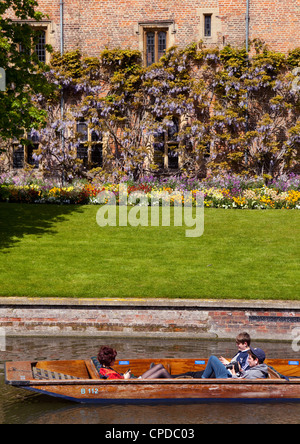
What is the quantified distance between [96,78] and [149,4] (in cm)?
382

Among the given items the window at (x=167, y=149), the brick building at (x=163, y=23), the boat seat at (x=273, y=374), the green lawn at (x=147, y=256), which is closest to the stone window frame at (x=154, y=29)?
the brick building at (x=163, y=23)

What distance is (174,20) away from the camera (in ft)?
86.4

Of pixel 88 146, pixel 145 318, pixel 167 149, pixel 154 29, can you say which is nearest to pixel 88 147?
→ pixel 88 146

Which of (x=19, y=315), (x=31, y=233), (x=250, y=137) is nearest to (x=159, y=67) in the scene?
(x=250, y=137)

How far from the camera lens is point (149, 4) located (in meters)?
26.5

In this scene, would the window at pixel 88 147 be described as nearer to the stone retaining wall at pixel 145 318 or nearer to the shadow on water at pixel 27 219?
the shadow on water at pixel 27 219

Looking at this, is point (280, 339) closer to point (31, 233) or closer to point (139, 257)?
point (139, 257)

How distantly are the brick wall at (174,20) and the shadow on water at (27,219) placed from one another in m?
8.78

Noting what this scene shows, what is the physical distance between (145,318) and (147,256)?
385 centimetres

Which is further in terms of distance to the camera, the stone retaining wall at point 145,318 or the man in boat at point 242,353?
the stone retaining wall at point 145,318

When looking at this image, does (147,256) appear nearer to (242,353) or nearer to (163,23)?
(242,353)

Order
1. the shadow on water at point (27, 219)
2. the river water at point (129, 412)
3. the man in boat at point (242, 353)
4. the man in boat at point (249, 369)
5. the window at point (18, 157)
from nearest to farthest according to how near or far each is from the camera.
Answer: the river water at point (129, 412)
the man in boat at point (249, 369)
the man in boat at point (242, 353)
the shadow on water at point (27, 219)
the window at point (18, 157)

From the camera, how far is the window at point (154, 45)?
1049 inches

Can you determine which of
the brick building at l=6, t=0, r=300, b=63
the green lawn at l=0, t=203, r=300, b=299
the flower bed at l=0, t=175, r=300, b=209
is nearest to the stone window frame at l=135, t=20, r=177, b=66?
the brick building at l=6, t=0, r=300, b=63
